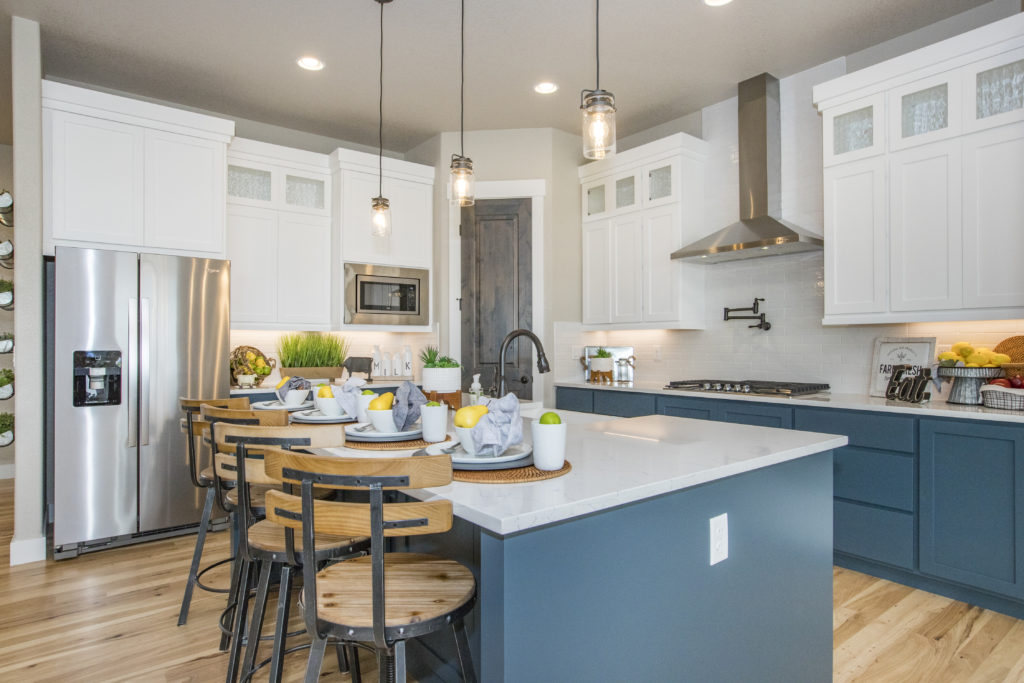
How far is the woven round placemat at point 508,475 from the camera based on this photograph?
1.32m

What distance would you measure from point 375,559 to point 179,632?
1848mm

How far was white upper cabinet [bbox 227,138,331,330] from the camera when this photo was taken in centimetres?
427

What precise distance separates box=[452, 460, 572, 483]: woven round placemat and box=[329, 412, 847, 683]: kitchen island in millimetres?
29

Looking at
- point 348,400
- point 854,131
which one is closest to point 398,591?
point 348,400

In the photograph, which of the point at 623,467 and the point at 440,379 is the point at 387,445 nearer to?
the point at 440,379

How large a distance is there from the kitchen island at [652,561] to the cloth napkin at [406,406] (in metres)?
0.36

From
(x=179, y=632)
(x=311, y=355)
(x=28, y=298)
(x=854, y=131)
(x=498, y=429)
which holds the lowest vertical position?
(x=179, y=632)

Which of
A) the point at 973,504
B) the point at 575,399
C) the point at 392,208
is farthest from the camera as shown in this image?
the point at 392,208

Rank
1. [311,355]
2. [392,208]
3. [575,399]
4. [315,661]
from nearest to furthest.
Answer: [315,661], [311,355], [575,399], [392,208]

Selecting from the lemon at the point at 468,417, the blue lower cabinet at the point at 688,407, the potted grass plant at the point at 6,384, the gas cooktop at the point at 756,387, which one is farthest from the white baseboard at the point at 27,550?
the gas cooktop at the point at 756,387

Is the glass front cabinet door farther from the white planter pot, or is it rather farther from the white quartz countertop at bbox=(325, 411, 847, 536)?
the white planter pot

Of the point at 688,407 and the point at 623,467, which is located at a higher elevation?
the point at 623,467

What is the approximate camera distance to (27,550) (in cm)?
322

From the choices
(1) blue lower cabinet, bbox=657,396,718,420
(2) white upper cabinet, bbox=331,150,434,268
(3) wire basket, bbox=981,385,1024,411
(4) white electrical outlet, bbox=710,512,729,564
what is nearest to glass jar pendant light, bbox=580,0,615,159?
(4) white electrical outlet, bbox=710,512,729,564
